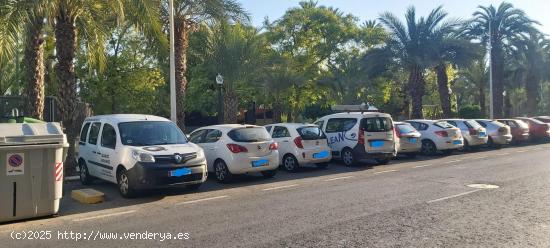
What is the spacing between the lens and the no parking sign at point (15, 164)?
288 inches

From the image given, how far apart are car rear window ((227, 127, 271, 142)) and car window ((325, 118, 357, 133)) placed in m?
3.91

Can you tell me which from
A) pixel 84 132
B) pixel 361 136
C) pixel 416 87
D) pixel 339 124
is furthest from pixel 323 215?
pixel 416 87

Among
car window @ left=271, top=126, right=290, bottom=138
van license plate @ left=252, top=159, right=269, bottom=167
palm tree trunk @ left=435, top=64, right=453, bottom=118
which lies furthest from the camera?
palm tree trunk @ left=435, top=64, right=453, bottom=118

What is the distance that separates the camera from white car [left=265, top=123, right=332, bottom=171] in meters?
13.4

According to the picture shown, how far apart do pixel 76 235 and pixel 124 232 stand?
65cm

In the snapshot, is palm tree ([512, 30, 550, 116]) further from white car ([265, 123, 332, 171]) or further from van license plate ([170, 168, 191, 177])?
van license plate ([170, 168, 191, 177])

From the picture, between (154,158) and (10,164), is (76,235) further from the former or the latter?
(154,158)

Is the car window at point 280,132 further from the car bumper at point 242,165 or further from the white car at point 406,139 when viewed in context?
the white car at point 406,139

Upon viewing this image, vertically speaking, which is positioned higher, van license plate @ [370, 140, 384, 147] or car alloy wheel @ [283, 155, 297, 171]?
van license plate @ [370, 140, 384, 147]

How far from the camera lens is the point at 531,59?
36469 mm

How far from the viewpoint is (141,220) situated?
24.4 feet

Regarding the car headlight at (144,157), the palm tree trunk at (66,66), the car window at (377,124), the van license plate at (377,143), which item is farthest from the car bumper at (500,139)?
the palm tree trunk at (66,66)

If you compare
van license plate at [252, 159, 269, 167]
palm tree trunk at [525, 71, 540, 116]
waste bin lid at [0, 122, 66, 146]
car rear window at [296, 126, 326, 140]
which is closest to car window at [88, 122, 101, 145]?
waste bin lid at [0, 122, 66, 146]

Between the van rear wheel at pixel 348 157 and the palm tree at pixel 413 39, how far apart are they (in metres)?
14.6
